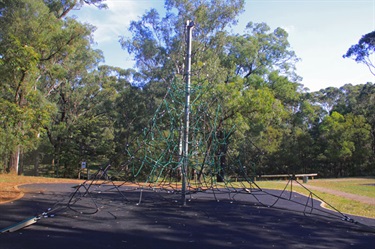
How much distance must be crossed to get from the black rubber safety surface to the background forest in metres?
3.39

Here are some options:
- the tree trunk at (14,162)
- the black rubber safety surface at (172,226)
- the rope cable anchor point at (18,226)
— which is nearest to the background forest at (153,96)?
the tree trunk at (14,162)

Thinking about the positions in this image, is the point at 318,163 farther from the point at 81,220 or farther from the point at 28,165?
the point at 81,220

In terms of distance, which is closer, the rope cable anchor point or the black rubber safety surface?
the black rubber safety surface

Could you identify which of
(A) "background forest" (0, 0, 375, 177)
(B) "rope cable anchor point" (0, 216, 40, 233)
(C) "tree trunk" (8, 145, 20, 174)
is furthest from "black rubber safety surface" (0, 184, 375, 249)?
(C) "tree trunk" (8, 145, 20, 174)

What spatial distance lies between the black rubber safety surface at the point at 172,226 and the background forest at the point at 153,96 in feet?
11.1

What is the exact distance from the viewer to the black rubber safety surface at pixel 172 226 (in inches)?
176

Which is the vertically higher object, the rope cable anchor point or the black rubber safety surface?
the rope cable anchor point

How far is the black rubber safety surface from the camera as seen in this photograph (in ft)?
14.7

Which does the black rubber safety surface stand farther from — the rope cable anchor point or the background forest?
the background forest

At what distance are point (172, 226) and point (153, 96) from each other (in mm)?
16183

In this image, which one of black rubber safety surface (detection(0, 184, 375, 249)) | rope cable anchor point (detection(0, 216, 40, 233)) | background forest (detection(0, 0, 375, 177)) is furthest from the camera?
background forest (detection(0, 0, 375, 177))

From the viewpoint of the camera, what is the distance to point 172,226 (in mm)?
5512

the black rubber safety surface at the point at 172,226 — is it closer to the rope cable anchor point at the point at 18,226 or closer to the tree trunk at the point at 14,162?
the rope cable anchor point at the point at 18,226

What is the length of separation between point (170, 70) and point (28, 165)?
17473 mm
